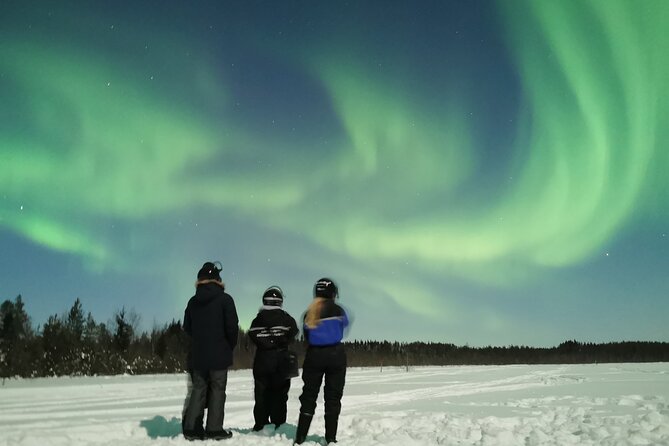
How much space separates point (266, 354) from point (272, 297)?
818 mm

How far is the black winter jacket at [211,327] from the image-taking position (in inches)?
309

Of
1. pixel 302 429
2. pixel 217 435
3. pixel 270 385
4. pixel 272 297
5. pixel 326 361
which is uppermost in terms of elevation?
pixel 272 297

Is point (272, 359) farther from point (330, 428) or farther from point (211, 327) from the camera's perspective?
point (330, 428)

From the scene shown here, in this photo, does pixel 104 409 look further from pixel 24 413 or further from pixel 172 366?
pixel 172 366

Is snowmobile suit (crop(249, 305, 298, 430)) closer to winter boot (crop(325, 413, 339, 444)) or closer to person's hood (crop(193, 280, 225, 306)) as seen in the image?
person's hood (crop(193, 280, 225, 306))

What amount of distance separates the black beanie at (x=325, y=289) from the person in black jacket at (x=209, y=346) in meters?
1.25

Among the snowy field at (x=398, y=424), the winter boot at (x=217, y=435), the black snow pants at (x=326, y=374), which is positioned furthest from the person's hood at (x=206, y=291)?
the snowy field at (x=398, y=424)

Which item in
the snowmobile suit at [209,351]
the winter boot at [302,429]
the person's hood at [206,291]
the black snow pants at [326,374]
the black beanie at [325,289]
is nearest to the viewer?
the winter boot at [302,429]

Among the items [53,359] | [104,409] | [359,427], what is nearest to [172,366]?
[53,359]

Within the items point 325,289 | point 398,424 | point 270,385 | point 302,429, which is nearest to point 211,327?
point 270,385

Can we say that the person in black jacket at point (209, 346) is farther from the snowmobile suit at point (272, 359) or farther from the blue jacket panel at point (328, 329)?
the blue jacket panel at point (328, 329)

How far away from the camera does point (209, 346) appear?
25.8 ft

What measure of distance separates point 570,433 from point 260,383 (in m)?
4.29

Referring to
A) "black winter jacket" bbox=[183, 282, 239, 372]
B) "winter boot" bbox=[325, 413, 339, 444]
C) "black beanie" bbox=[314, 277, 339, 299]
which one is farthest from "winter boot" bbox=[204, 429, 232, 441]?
"black beanie" bbox=[314, 277, 339, 299]
